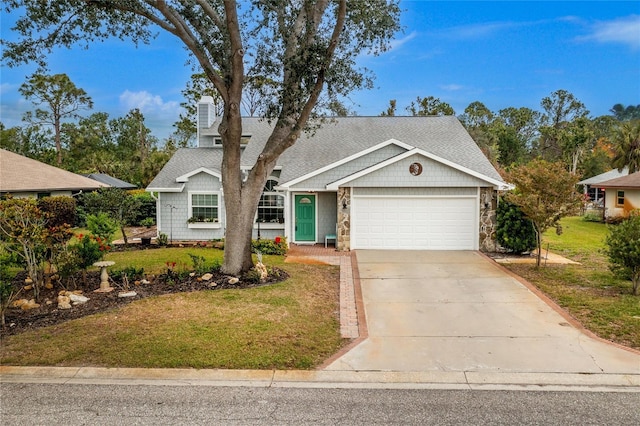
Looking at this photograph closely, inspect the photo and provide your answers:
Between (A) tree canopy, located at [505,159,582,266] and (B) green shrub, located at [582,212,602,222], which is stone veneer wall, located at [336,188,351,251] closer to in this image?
(A) tree canopy, located at [505,159,582,266]

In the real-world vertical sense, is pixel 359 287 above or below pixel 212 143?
below

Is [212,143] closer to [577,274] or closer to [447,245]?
[447,245]

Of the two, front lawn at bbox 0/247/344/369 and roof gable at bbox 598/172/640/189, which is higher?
roof gable at bbox 598/172/640/189

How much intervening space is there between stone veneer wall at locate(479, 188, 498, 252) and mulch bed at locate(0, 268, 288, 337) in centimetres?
833

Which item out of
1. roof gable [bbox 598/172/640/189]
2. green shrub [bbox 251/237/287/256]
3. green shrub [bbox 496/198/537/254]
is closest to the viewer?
green shrub [bbox 496/198/537/254]

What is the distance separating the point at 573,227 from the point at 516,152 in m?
17.5

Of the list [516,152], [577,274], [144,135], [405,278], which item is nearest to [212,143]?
[405,278]

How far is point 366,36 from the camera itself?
11328mm

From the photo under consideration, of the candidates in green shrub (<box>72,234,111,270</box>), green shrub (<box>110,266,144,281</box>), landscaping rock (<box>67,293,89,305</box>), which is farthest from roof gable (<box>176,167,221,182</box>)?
landscaping rock (<box>67,293,89,305</box>)

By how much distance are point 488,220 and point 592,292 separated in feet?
20.3

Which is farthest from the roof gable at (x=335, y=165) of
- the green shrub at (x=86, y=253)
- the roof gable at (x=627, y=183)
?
the roof gable at (x=627, y=183)

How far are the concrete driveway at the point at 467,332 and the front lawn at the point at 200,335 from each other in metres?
0.85

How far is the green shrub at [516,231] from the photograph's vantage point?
1490 cm

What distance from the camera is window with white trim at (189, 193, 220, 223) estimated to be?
18.9 m
